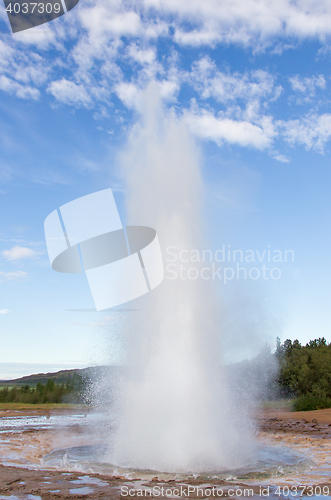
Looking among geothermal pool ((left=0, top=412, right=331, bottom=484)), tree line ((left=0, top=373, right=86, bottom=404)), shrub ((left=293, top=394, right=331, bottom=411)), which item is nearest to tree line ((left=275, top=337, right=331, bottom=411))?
shrub ((left=293, top=394, right=331, bottom=411))

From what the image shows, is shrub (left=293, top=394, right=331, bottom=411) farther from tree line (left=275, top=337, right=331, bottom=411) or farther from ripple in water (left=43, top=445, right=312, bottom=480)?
ripple in water (left=43, top=445, right=312, bottom=480)

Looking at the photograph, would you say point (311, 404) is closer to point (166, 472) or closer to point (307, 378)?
point (307, 378)

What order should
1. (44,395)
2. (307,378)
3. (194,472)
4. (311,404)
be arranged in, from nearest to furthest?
1. (194,472)
2. (311,404)
3. (307,378)
4. (44,395)

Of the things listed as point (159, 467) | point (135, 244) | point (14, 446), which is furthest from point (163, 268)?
point (14, 446)

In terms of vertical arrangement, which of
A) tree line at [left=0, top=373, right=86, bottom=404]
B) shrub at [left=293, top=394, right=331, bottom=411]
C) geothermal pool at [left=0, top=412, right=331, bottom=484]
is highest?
geothermal pool at [left=0, top=412, right=331, bottom=484]

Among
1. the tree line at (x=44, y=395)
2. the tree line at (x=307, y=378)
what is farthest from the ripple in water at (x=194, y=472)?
the tree line at (x=44, y=395)

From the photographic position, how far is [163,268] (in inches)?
568

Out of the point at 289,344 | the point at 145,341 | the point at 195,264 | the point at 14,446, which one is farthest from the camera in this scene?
the point at 289,344

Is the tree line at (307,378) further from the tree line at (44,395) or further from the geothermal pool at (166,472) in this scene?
the tree line at (44,395)

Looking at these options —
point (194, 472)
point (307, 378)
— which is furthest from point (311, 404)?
point (194, 472)

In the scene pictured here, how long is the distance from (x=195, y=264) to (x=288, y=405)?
29.0 metres

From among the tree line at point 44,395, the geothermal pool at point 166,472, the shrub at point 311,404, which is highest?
the geothermal pool at point 166,472

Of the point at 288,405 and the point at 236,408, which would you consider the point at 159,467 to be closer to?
the point at 236,408

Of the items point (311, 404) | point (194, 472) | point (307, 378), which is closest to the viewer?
point (194, 472)
